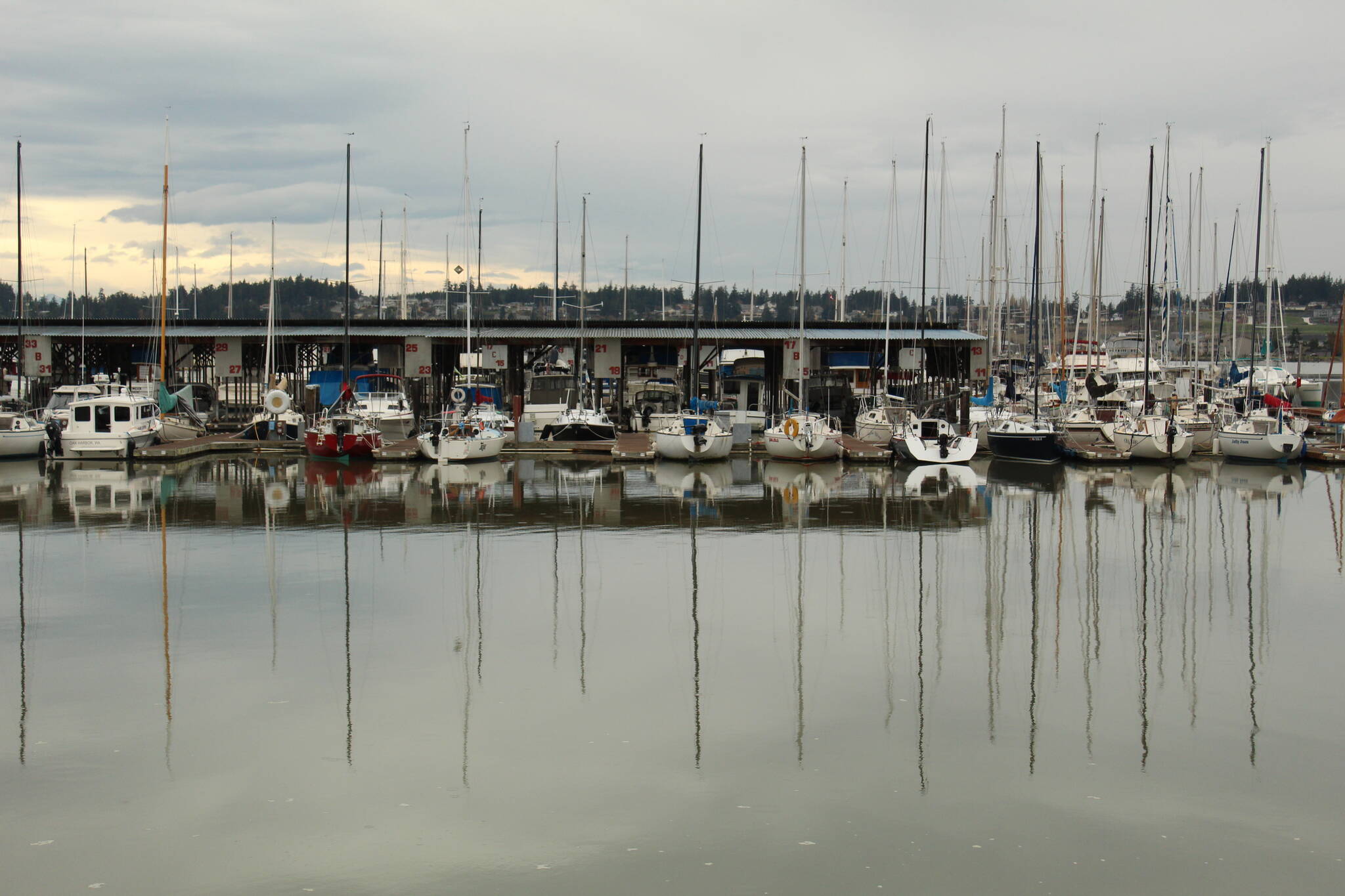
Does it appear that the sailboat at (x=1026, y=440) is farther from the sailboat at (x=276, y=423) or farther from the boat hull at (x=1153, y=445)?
the sailboat at (x=276, y=423)

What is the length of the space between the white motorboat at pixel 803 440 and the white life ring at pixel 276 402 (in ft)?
54.7

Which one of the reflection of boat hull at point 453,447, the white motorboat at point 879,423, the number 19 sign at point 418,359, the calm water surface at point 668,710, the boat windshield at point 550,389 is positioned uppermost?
the number 19 sign at point 418,359

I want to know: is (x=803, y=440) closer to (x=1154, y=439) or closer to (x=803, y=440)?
(x=803, y=440)

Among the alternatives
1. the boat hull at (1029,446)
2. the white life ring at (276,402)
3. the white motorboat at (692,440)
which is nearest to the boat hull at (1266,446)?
the boat hull at (1029,446)

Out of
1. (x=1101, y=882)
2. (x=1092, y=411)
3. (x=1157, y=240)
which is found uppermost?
(x=1157, y=240)

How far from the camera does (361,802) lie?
9383 millimetres

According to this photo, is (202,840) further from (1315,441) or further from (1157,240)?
(1157,240)

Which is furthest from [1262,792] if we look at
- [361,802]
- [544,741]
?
[361,802]

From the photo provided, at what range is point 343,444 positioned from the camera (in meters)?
37.4

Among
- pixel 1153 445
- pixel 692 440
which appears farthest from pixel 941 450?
pixel 692 440

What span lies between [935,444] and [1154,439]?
7156mm

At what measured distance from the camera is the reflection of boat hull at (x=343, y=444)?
3728cm

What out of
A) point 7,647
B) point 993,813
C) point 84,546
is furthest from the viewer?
point 84,546

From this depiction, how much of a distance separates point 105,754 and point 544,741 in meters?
3.77
